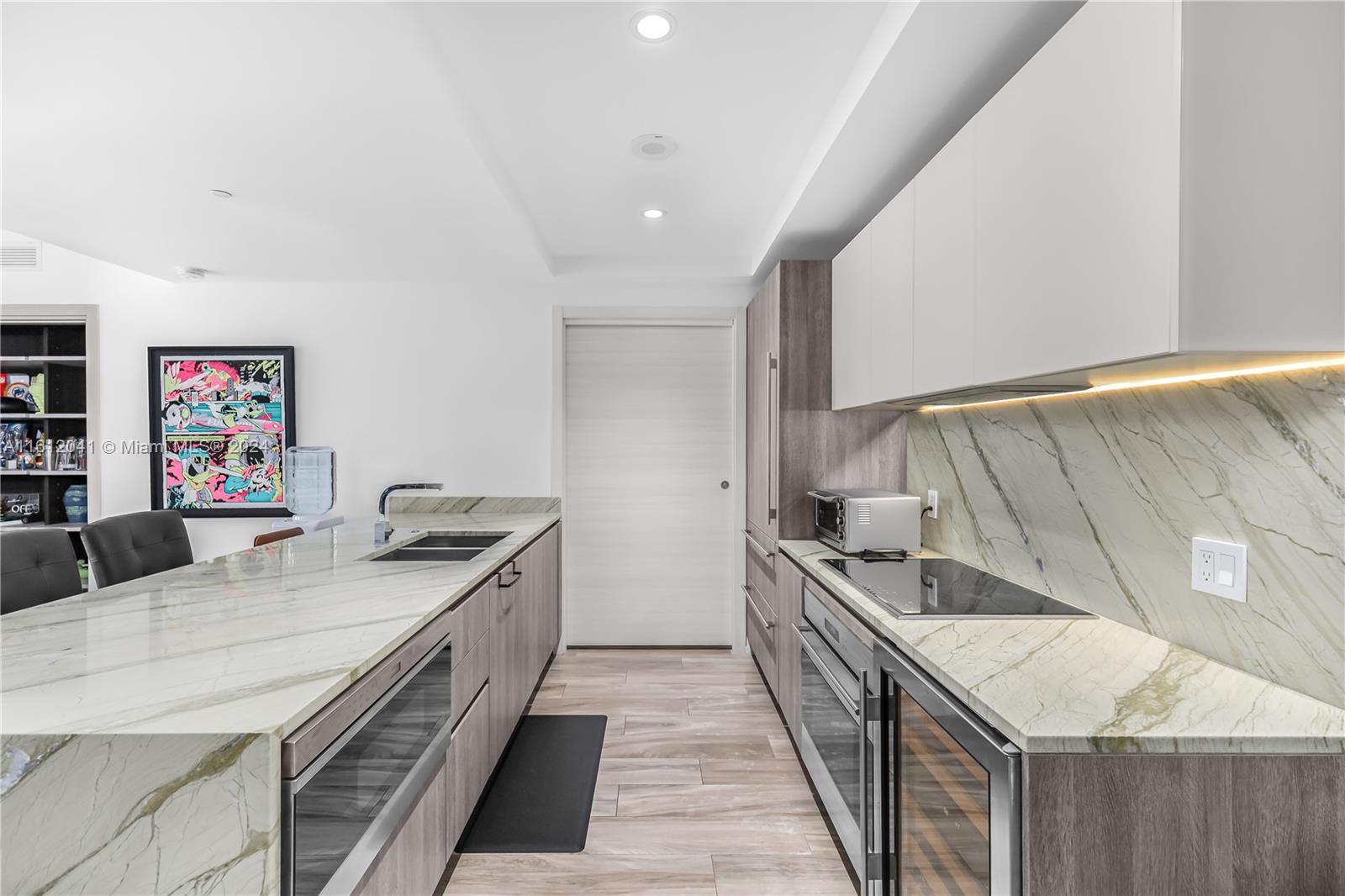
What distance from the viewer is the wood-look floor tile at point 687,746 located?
8.41 ft

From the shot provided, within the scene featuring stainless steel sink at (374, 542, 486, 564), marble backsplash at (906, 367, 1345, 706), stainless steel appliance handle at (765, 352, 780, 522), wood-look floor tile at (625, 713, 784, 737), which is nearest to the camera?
marble backsplash at (906, 367, 1345, 706)

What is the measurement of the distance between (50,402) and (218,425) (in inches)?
46.6

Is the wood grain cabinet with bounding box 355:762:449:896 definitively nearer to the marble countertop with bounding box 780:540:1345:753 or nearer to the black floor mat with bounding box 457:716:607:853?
the black floor mat with bounding box 457:716:607:853

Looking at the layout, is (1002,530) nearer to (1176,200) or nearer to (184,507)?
(1176,200)

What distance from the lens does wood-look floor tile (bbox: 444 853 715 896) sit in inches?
71.4

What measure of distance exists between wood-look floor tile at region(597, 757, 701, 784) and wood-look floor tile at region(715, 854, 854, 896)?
17.9 inches

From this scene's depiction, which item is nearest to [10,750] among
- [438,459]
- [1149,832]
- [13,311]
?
[1149,832]

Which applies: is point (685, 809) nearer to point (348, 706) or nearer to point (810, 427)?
point (348, 706)

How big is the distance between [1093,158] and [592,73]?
4.30 feet

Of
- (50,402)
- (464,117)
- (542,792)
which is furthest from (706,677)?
(50,402)

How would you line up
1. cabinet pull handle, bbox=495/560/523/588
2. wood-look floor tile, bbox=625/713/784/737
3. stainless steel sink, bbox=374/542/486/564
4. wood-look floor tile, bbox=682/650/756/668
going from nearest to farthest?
cabinet pull handle, bbox=495/560/523/588 → stainless steel sink, bbox=374/542/486/564 → wood-look floor tile, bbox=625/713/784/737 → wood-look floor tile, bbox=682/650/756/668

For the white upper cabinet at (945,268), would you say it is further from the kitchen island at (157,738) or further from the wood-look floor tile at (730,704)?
the wood-look floor tile at (730,704)

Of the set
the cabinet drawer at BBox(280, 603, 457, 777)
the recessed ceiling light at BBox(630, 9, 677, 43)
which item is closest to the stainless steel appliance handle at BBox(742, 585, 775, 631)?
the cabinet drawer at BBox(280, 603, 457, 777)

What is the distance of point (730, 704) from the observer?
307 cm
